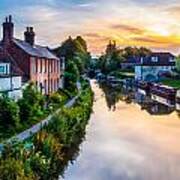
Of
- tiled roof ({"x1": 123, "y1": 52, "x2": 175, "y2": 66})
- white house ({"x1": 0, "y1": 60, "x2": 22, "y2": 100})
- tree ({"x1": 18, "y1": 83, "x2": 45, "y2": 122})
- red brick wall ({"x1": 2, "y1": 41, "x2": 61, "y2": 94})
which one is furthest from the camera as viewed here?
tiled roof ({"x1": 123, "y1": 52, "x2": 175, "y2": 66})

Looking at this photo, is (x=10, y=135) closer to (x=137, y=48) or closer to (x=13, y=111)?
(x=13, y=111)

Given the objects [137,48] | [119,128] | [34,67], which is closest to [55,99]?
[34,67]

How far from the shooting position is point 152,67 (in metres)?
128

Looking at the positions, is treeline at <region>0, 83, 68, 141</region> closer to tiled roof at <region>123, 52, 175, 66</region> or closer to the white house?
the white house

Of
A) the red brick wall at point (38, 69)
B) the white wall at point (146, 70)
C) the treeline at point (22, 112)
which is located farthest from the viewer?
the white wall at point (146, 70)

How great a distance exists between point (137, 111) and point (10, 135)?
32677 millimetres

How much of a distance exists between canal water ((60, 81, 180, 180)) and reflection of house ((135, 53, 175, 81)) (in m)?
71.9

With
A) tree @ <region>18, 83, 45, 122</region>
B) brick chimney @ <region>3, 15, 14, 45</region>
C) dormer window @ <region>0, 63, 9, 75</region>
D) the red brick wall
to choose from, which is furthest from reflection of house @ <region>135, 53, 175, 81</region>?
tree @ <region>18, 83, 45, 122</region>

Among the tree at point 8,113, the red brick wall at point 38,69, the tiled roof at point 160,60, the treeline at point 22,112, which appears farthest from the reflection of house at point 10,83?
the tiled roof at point 160,60

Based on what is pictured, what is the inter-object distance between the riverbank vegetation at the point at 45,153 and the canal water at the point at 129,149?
0.73 metres

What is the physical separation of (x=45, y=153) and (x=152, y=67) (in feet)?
354

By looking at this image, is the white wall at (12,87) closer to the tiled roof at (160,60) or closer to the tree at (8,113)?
the tree at (8,113)

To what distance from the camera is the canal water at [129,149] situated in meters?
25.3

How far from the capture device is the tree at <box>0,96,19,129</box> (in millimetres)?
A: 28984
